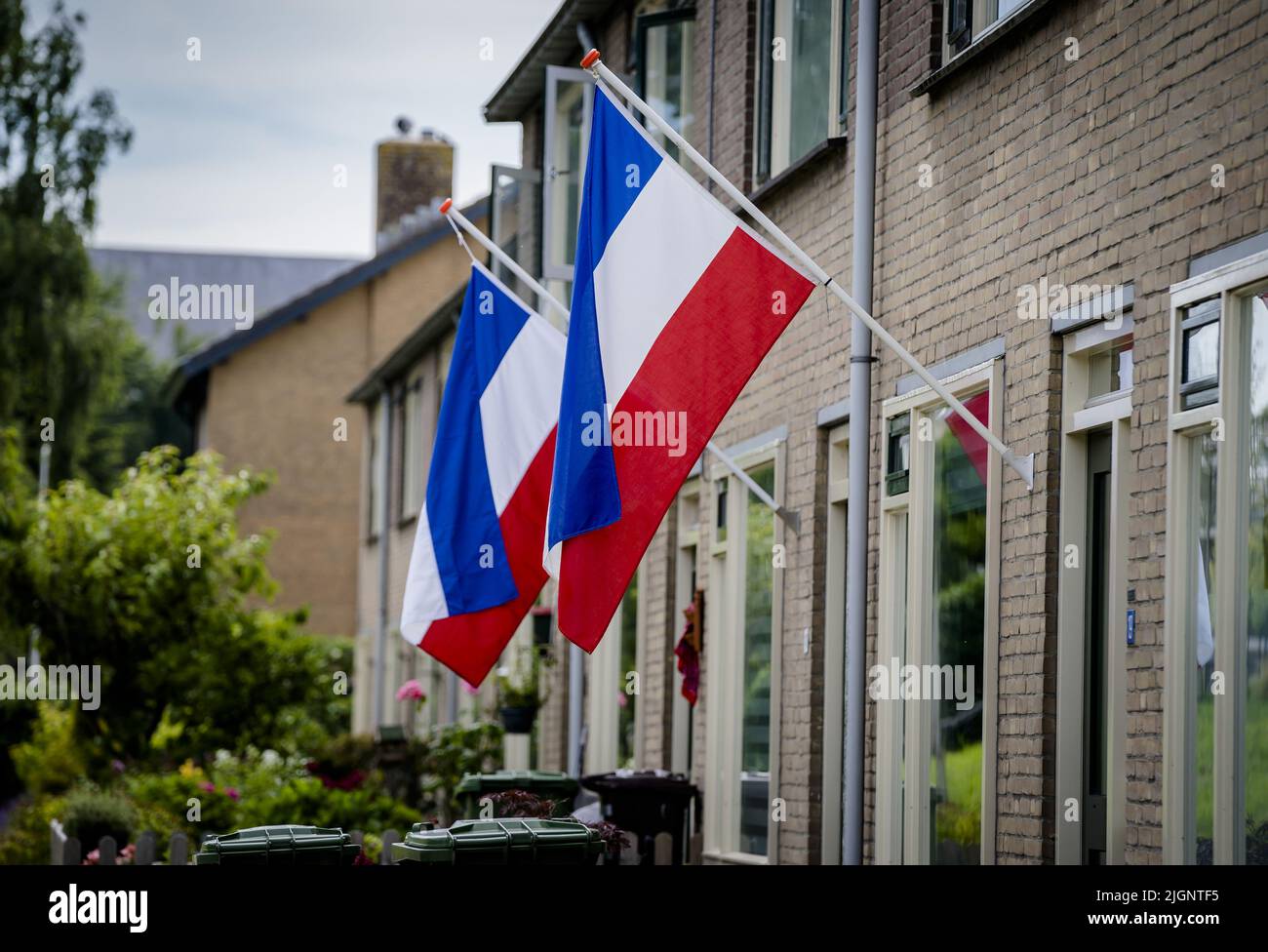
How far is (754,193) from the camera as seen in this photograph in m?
12.8

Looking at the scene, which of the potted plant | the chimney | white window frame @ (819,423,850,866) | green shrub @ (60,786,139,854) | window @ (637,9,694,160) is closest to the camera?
white window frame @ (819,423,850,866)

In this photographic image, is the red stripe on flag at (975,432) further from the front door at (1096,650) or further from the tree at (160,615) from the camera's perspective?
the tree at (160,615)

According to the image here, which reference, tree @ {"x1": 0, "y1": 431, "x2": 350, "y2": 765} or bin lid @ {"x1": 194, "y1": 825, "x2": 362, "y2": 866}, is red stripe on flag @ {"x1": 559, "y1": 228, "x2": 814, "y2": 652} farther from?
tree @ {"x1": 0, "y1": 431, "x2": 350, "y2": 765}

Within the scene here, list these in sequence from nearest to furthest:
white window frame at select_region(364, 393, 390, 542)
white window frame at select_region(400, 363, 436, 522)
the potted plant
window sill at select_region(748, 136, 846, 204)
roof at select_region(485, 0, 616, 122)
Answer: window sill at select_region(748, 136, 846, 204) → roof at select_region(485, 0, 616, 122) → the potted plant → white window frame at select_region(400, 363, 436, 522) → white window frame at select_region(364, 393, 390, 542)

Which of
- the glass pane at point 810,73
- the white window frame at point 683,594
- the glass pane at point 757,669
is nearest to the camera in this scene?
the glass pane at point 810,73

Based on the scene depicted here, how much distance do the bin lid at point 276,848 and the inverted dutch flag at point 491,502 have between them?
2878mm

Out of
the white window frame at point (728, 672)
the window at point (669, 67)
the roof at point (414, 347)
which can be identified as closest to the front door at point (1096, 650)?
the white window frame at point (728, 672)

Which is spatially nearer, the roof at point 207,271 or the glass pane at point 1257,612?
the glass pane at point 1257,612

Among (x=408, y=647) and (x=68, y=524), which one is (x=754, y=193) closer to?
(x=68, y=524)

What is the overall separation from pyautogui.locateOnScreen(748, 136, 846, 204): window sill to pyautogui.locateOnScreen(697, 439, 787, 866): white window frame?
1.65 metres

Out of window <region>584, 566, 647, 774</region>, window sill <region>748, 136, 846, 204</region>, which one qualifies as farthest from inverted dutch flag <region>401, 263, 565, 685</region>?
A: window <region>584, 566, 647, 774</region>

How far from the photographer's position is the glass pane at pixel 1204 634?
23.0ft

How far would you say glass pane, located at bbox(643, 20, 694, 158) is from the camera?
580 inches

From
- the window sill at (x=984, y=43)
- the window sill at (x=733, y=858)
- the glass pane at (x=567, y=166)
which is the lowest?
the window sill at (x=733, y=858)
